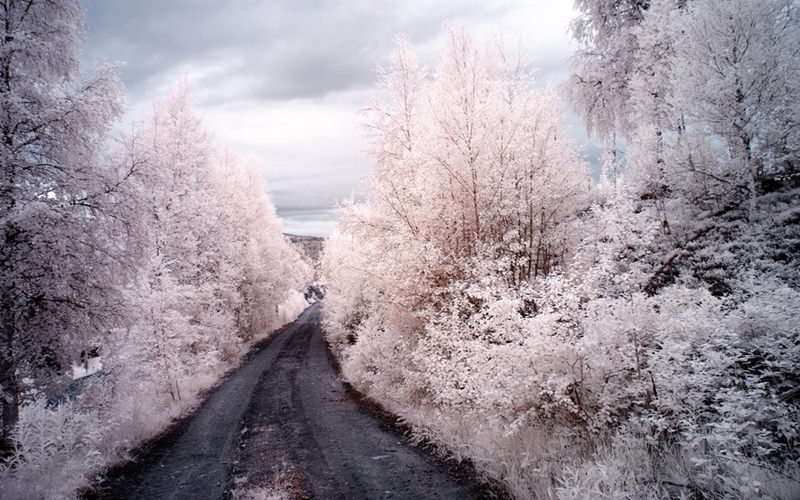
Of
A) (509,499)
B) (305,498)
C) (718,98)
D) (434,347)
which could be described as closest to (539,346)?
(509,499)

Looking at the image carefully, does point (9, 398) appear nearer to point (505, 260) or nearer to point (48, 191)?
point (48, 191)

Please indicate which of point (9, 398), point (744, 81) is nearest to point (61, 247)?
point (9, 398)

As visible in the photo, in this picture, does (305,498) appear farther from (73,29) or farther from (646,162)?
→ (646,162)

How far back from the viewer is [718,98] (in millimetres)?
11039

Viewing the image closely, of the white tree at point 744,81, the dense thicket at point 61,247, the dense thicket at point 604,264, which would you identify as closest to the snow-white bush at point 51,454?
the dense thicket at point 61,247

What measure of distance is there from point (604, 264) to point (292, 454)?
7142 mm

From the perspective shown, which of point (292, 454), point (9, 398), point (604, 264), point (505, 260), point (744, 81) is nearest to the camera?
point (604, 264)

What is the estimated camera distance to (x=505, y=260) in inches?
352

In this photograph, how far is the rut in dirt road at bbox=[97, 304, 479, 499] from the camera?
670 cm

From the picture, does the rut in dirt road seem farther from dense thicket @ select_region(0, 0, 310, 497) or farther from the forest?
dense thicket @ select_region(0, 0, 310, 497)

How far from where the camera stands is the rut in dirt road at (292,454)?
6695 mm

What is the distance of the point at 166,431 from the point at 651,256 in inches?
571

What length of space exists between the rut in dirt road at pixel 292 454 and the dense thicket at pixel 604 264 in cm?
89

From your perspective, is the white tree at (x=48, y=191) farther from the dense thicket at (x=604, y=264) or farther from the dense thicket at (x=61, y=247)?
the dense thicket at (x=604, y=264)
